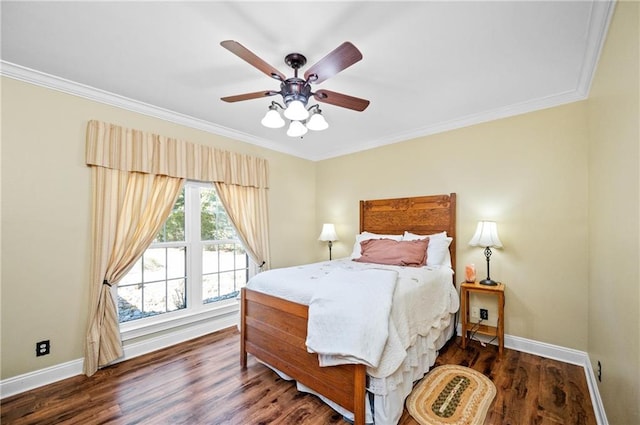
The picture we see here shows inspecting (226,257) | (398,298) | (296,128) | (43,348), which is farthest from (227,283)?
(398,298)

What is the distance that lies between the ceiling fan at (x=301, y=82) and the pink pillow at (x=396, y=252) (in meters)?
1.70

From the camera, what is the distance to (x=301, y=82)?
6.04 ft

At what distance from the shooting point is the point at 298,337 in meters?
2.04

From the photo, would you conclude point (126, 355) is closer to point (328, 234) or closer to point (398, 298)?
point (398, 298)

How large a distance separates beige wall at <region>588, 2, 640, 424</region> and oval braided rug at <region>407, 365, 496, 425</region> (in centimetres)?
69

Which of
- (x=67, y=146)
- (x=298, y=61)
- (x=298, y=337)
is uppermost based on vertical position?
(x=298, y=61)

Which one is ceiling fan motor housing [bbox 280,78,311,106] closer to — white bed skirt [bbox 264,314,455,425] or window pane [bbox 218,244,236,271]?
white bed skirt [bbox 264,314,455,425]

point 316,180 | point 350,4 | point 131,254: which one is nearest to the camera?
point 350,4

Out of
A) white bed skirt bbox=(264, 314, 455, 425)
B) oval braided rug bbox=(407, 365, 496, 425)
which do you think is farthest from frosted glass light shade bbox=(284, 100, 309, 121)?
oval braided rug bbox=(407, 365, 496, 425)

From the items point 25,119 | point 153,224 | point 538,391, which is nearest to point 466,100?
point 538,391

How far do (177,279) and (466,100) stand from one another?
374cm

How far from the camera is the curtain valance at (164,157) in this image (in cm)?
251

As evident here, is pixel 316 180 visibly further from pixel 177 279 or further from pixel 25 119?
pixel 25 119

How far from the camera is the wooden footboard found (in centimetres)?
171
